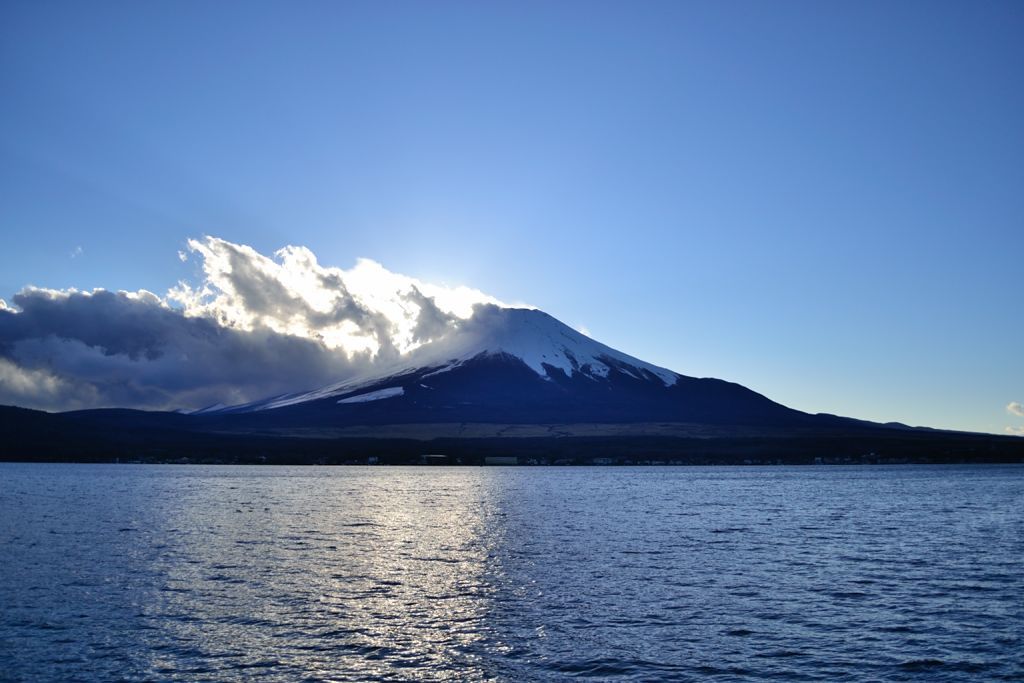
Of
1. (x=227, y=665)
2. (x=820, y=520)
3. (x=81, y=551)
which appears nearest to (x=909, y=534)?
(x=820, y=520)

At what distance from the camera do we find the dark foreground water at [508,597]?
28.6m

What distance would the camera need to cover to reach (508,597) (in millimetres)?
40812

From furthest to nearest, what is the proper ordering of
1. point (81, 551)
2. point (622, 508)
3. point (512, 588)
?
point (622, 508), point (81, 551), point (512, 588)

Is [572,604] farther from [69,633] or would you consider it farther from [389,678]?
[69,633]

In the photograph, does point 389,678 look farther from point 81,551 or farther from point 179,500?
point 179,500

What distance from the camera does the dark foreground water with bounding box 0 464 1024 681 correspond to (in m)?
28.6

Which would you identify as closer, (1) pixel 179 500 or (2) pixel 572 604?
(2) pixel 572 604

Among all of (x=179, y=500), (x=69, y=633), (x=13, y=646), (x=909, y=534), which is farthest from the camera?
(x=179, y=500)

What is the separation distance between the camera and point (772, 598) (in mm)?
40406

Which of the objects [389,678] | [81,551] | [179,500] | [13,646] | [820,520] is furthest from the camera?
[179,500]

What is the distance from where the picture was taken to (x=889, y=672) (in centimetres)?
2759

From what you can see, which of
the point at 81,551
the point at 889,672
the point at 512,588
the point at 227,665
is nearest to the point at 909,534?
the point at 512,588

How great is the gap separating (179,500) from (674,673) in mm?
95088

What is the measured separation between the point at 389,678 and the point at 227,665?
5.91m
